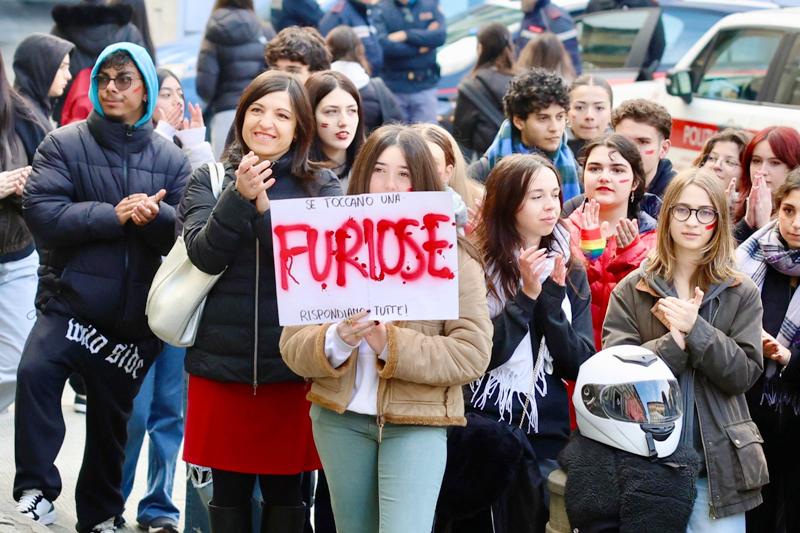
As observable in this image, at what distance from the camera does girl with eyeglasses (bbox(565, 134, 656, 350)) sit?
5613mm

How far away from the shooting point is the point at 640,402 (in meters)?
4.64

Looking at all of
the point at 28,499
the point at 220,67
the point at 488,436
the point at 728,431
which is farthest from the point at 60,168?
the point at 220,67

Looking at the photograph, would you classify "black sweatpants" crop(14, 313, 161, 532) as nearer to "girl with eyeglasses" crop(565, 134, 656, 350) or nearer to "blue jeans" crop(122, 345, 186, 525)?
"blue jeans" crop(122, 345, 186, 525)

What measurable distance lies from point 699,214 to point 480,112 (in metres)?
4.61

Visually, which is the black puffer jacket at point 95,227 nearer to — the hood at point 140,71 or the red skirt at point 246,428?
the hood at point 140,71

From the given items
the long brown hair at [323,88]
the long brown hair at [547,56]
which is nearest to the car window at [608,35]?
the long brown hair at [547,56]

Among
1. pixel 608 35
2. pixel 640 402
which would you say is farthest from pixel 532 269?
pixel 608 35

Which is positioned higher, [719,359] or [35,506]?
[719,359]

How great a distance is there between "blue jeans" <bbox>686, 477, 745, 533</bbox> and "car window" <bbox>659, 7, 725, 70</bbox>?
382 inches

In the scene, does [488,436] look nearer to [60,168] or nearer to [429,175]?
[429,175]

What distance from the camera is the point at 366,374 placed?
14.9 ft

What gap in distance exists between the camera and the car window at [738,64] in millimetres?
10422

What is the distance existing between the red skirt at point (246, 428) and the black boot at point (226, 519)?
0.50 feet

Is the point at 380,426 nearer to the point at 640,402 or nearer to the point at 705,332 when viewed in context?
the point at 640,402
